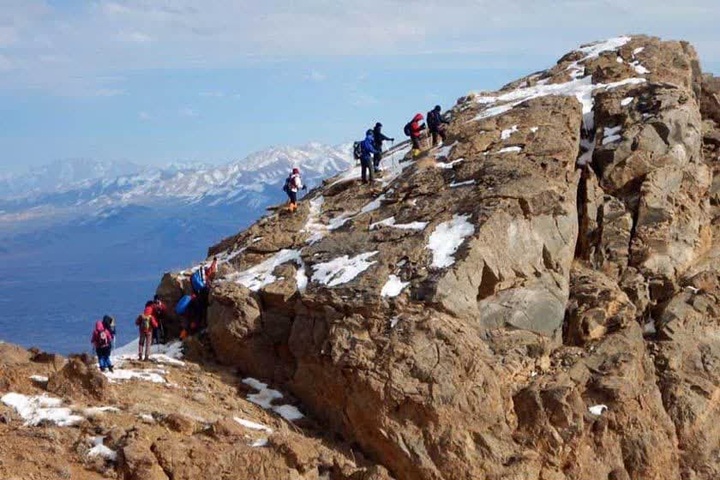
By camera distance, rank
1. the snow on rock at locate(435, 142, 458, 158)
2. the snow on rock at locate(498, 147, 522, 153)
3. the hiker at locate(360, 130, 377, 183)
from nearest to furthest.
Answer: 1. the snow on rock at locate(498, 147, 522, 153)
2. the snow on rock at locate(435, 142, 458, 158)
3. the hiker at locate(360, 130, 377, 183)

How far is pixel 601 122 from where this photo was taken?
3875 cm

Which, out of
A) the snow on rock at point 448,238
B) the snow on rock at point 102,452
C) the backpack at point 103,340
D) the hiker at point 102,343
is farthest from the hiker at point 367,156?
the snow on rock at point 102,452

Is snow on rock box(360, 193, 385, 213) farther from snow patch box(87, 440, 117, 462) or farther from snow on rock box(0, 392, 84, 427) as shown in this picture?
snow patch box(87, 440, 117, 462)

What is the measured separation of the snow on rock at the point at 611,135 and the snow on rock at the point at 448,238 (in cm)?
982

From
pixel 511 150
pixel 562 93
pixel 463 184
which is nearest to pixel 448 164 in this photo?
pixel 511 150

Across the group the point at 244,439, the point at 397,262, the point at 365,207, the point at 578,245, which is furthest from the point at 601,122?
the point at 244,439

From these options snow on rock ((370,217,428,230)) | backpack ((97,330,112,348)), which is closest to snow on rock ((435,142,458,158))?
snow on rock ((370,217,428,230))

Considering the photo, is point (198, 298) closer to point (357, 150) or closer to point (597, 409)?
point (357, 150)

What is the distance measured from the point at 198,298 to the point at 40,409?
393 inches

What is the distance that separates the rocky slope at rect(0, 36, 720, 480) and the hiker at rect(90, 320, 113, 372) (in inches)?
95.9

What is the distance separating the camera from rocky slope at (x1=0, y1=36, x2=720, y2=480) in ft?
86.8

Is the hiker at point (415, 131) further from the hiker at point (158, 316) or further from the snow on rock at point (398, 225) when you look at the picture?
the hiker at point (158, 316)

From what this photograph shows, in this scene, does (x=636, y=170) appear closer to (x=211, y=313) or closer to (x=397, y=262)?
(x=397, y=262)

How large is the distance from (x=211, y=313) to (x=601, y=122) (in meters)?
20.1
